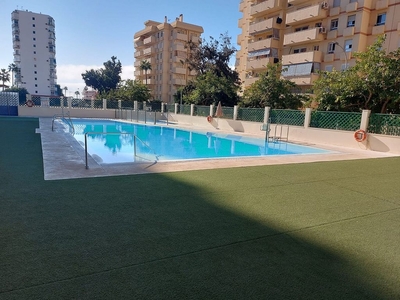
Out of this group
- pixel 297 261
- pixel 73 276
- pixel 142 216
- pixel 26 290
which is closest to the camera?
pixel 26 290

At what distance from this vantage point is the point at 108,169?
617 cm

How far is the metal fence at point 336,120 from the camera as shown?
512 inches

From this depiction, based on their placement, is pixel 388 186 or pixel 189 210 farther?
pixel 388 186

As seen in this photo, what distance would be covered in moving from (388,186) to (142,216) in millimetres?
5447

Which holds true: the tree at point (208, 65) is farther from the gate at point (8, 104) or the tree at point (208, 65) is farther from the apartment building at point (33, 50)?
the apartment building at point (33, 50)

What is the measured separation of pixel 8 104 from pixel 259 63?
28.6 meters

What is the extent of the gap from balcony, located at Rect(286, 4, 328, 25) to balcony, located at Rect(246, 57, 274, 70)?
468cm

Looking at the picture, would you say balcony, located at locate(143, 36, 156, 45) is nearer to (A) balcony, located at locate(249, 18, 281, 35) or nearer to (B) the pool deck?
(A) balcony, located at locate(249, 18, 281, 35)

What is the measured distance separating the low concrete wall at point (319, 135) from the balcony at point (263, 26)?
18721 mm

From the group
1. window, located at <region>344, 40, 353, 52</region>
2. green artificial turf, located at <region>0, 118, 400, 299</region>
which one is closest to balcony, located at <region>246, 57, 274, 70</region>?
window, located at <region>344, 40, 353, 52</region>

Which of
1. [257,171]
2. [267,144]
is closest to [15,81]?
[267,144]

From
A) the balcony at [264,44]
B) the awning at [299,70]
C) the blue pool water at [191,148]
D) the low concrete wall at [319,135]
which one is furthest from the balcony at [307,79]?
the blue pool water at [191,148]

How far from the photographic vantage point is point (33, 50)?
77938 millimetres

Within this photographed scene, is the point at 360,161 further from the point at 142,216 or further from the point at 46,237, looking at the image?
the point at 46,237
